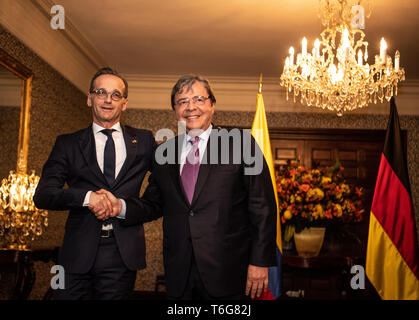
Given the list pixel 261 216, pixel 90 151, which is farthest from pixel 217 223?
pixel 90 151

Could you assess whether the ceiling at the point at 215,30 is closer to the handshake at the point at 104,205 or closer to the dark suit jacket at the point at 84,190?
the dark suit jacket at the point at 84,190

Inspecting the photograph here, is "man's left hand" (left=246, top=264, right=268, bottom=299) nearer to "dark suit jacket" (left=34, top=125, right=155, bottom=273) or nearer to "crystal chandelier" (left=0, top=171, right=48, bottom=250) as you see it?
"dark suit jacket" (left=34, top=125, right=155, bottom=273)

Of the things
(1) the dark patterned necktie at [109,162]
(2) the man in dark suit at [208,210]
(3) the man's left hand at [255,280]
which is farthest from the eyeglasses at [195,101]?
(3) the man's left hand at [255,280]

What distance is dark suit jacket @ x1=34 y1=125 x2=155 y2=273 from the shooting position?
5.43 ft

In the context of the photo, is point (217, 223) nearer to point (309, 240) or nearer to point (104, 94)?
point (104, 94)

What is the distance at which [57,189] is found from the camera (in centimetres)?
171

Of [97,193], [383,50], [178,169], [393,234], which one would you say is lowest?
[393,234]

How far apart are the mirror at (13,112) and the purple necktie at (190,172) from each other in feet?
5.84

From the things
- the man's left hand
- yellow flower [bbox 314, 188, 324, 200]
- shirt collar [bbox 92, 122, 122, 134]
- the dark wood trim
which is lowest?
the man's left hand

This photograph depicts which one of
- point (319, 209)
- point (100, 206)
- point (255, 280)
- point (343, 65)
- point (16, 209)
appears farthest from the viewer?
point (343, 65)

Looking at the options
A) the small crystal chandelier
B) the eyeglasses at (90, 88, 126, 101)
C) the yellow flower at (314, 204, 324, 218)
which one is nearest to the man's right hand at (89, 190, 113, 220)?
the eyeglasses at (90, 88, 126, 101)

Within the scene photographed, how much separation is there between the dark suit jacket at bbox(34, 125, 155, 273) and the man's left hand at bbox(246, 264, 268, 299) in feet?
1.41

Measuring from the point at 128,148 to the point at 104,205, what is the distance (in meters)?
0.29
